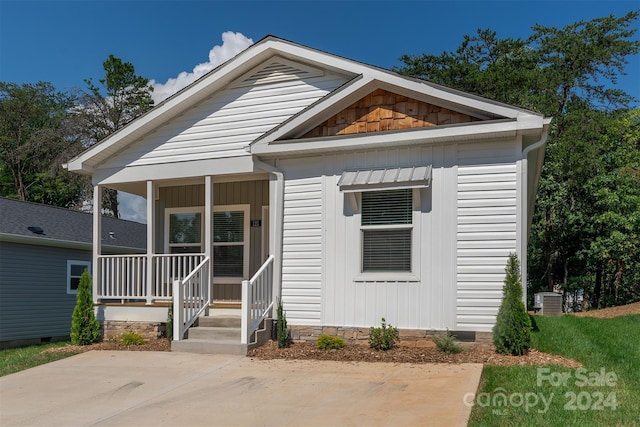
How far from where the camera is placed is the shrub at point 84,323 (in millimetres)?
10547

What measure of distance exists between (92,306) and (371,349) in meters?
5.44

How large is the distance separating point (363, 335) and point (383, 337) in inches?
20.4

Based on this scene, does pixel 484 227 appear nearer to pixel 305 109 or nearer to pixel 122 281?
pixel 305 109

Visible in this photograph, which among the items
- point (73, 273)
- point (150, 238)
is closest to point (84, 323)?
point (150, 238)

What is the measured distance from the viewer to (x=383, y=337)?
8664mm

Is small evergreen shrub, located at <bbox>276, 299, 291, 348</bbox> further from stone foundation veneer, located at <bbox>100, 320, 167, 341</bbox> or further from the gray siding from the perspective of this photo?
the gray siding

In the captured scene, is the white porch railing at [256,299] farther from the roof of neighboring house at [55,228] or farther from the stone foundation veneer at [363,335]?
the roof of neighboring house at [55,228]

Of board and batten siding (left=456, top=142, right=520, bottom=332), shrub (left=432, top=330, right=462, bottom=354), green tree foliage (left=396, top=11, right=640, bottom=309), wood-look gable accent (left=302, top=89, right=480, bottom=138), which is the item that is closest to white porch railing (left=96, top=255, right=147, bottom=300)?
wood-look gable accent (left=302, top=89, right=480, bottom=138)

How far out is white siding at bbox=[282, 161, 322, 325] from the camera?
377 inches

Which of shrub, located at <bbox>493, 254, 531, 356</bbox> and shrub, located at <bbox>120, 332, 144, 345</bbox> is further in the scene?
shrub, located at <bbox>120, 332, 144, 345</bbox>

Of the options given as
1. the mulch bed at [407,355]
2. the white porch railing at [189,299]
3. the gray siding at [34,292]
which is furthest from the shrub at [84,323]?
the gray siding at [34,292]

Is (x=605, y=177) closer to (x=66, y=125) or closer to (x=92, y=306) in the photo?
(x=92, y=306)

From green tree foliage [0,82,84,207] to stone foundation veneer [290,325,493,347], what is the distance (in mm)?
24615

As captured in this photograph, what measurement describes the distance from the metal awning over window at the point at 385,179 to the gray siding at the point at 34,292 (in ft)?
33.7
